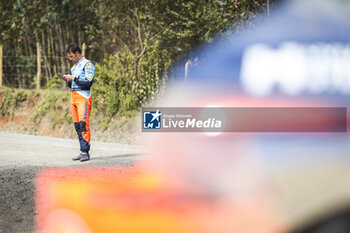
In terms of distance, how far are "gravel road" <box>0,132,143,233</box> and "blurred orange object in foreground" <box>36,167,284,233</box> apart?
1457 millimetres

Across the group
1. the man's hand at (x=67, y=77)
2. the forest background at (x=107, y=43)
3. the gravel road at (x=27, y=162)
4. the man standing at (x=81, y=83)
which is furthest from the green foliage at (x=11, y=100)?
the man's hand at (x=67, y=77)

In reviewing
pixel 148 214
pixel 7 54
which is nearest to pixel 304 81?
pixel 148 214

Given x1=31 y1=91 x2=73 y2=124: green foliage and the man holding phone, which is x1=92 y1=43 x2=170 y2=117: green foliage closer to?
x1=31 y1=91 x2=73 y2=124: green foliage

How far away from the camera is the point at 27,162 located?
773cm

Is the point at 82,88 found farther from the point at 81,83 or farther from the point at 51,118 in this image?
the point at 51,118

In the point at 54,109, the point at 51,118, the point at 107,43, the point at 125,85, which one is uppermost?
the point at 107,43

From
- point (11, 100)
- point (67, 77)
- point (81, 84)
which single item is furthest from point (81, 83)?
point (11, 100)

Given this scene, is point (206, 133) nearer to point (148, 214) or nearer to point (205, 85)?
point (205, 85)

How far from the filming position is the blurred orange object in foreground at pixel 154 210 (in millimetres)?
2277

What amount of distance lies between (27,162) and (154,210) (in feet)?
18.8

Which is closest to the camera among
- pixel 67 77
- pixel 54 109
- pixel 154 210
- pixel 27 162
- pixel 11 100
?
pixel 154 210

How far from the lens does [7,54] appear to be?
18625mm

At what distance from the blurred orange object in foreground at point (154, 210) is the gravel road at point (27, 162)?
4.78 feet

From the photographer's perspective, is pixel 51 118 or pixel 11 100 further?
pixel 11 100
